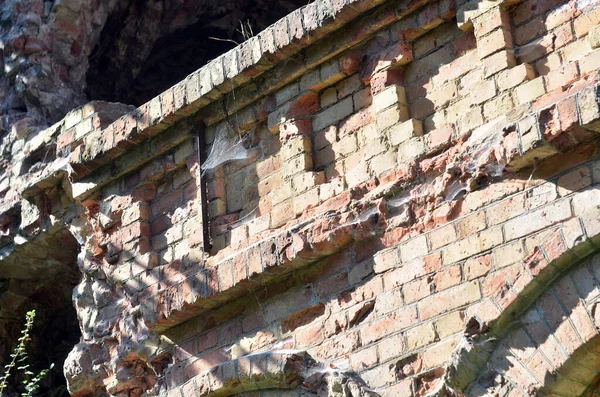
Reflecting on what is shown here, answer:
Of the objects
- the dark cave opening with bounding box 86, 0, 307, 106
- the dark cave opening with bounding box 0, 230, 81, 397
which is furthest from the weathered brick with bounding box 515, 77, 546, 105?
the dark cave opening with bounding box 0, 230, 81, 397

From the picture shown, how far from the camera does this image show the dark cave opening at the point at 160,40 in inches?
364

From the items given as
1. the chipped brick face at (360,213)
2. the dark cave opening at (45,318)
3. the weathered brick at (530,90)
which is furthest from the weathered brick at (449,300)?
the dark cave opening at (45,318)

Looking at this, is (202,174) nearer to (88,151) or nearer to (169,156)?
(169,156)

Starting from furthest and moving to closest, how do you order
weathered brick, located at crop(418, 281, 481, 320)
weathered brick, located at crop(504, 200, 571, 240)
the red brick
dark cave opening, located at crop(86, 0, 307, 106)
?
1. dark cave opening, located at crop(86, 0, 307, 106)
2. the red brick
3. weathered brick, located at crop(418, 281, 481, 320)
4. weathered brick, located at crop(504, 200, 571, 240)

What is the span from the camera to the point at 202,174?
7.15 m

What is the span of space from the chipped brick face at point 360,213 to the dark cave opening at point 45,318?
755 mm

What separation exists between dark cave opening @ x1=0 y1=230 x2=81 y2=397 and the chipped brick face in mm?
755

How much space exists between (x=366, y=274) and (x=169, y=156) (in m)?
1.74

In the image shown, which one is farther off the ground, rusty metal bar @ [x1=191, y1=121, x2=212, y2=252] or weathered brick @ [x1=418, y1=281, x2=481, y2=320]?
rusty metal bar @ [x1=191, y1=121, x2=212, y2=252]

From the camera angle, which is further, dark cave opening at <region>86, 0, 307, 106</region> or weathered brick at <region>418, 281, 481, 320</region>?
dark cave opening at <region>86, 0, 307, 106</region>

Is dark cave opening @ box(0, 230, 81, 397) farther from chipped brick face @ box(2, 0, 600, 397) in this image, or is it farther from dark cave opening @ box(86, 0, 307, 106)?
dark cave opening @ box(86, 0, 307, 106)

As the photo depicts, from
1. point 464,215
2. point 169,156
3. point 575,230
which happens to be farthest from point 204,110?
point 575,230

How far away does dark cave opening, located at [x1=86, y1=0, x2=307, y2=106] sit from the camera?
923cm

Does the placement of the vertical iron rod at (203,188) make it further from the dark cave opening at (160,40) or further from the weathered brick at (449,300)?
the dark cave opening at (160,40)
